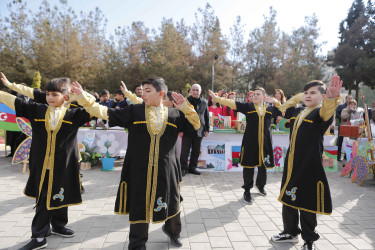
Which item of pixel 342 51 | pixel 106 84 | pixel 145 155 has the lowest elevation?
pixel 145 155

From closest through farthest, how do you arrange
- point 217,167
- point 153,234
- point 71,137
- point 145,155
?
1. point 145,155
2. point 71,137
3. point 153,234
4. point 217,167

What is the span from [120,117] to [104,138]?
4880 mm

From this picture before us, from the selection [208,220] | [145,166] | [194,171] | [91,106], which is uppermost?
[91,106]

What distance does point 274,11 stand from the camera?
3469 cm

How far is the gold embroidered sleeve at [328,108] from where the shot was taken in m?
2.63

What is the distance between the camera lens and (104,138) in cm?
733

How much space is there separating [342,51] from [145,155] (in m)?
34.0

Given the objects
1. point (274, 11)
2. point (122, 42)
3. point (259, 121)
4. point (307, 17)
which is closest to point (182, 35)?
point (122, 42)

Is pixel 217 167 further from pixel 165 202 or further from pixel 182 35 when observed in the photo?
pixel 182 35

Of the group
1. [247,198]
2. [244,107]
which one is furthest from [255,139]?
[247,198]

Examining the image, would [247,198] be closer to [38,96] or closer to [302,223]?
[302,223]

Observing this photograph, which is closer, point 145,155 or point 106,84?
point 145,155

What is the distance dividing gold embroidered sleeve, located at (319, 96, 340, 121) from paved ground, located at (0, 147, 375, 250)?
1671 millimetres

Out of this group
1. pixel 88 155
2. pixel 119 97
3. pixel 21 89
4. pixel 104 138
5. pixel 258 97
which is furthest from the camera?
pixel 119 97
